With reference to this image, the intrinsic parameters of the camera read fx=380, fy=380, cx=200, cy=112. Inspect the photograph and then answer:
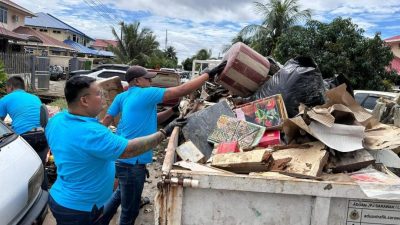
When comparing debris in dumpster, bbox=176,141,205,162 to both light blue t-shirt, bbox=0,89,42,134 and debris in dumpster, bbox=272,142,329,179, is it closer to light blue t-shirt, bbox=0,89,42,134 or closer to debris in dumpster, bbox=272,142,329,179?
debris in dumpster, bbox=272,142,329,179

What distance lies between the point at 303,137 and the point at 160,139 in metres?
1.02

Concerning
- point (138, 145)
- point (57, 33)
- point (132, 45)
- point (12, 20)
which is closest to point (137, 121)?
point (138, 145)

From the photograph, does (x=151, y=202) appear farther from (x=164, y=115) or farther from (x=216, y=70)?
(x=216, y=70)

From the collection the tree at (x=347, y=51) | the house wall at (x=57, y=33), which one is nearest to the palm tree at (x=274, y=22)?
the tree at (x=347, y=51)

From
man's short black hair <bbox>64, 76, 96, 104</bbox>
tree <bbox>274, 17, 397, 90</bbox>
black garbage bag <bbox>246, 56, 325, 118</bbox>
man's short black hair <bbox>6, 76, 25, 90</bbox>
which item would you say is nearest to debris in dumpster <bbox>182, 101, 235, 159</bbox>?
Answer: black garbage bag <bbox>246, 56, 325, 118</bbox>

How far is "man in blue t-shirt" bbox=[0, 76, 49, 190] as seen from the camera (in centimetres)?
444

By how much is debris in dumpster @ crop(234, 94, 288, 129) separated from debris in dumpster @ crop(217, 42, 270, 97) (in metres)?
0.46

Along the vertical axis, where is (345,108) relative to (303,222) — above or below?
above

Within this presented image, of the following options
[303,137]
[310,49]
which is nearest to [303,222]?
[303,137]

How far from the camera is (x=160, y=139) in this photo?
2.71 meters

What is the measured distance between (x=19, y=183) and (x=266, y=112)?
6.70 feet

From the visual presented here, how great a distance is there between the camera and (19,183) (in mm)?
2941

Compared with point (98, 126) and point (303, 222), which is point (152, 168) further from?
point (303, 222)

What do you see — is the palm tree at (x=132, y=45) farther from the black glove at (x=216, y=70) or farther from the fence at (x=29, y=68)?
the black glove at (x=216, y=70)
